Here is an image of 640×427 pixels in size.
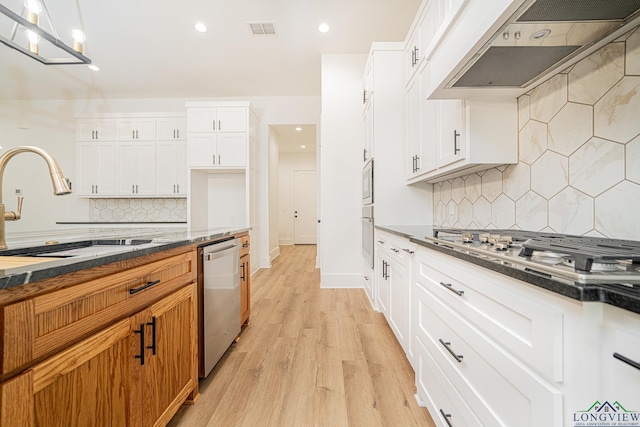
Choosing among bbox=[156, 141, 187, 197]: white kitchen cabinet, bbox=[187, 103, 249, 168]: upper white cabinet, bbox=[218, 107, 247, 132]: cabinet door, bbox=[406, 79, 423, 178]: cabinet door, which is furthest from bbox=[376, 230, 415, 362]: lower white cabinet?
bbox=[156, 141, 187, 197]: white kitchen cabinet

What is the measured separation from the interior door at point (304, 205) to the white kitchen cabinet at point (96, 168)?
184 inches

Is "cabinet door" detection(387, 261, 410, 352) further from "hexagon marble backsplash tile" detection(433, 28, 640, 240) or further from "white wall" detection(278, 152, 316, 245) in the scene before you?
"white wall" detection(278, 152, 316, 245)

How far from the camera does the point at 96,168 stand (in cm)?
462

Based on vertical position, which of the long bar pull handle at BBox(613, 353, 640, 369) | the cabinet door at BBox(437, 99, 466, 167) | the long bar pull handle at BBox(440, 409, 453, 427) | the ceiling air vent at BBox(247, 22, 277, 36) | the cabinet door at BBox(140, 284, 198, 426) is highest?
the ceiling air vent at BBox(247, 22, 277, 36)

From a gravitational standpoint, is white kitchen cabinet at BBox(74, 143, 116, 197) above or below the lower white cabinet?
above

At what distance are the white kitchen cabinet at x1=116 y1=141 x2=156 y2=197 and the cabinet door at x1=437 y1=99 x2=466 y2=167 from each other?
4550 millimetres

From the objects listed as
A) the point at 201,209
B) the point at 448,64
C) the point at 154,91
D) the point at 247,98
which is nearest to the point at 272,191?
the point at 201,209

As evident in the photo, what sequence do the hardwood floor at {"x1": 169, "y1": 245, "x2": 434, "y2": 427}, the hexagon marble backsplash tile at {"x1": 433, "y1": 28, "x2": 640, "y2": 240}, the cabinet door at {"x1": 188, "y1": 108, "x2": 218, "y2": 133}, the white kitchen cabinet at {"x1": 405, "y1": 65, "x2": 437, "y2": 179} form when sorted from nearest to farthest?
the hexagon marble backsplash tile at {"x1": 433, "y1": 28, "x2": 640, "y2": 240} < the hardwood floor at {"x1": 169, "y1": 245, "x2": 434, "y2": 427} < the white kitchen cabinet at {"x1": 405, "y1": 65, "x2": 437, "y2": 179} < the cabinet door at {"x1": 188, "y1": 108, "x2": 218, "y2": 133}

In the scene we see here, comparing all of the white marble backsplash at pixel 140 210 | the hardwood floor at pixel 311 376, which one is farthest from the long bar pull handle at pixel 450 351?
the white marble backsplash at pixel 140 210

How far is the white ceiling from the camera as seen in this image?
9.46 feet

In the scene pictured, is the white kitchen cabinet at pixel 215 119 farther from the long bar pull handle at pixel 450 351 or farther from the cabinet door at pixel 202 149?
the long bar pull handle at pixel 450 351

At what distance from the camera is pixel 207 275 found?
1570 millimetres

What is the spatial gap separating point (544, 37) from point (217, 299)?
79.4 inches

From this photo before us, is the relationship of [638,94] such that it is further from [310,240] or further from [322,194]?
[310,240]
